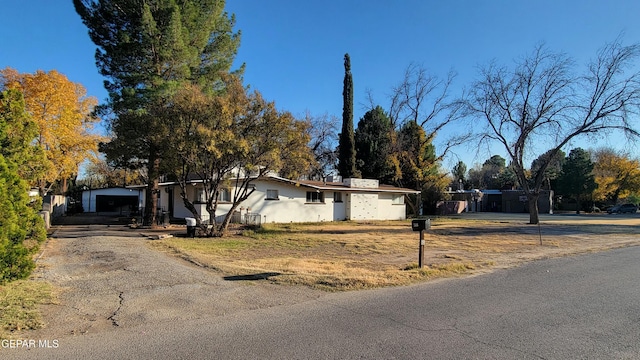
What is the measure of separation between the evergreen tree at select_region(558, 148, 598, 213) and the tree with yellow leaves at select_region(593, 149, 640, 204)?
4.42 ft

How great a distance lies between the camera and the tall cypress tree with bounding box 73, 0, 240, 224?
20.0 m

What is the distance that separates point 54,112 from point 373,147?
3110 cm

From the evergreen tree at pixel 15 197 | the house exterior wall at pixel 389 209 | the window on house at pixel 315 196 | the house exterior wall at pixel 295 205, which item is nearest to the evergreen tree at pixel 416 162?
the house exterior wall at pixel 389 209

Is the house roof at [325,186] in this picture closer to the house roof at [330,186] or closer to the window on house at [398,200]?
the house roof at [330,186]

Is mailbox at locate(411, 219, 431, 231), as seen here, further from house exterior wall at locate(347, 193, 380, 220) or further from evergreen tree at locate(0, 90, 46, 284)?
house exterior wall at locate(347, 193, 380, 220)

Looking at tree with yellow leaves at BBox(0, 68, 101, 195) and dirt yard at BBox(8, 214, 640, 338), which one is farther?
tree with yellow leaves at BBox(0, 68, 101, 195)

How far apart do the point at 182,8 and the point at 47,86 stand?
55.2 feet

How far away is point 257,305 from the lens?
6.31m

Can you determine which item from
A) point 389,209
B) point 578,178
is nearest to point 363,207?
point 389,209

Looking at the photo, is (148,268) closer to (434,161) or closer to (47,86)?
(47,86)

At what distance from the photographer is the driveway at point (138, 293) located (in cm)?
550

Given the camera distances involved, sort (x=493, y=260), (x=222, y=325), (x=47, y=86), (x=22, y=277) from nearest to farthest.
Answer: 1. (x=222, y=325)
2. (x=22, y=277)
3. (x=493, y=260)
4. (x=47, y=86)

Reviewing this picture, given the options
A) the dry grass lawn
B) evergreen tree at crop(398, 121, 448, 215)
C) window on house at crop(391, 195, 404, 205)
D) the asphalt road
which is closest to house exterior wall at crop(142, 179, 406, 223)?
window on house at crop(391, 195, 404, 205)

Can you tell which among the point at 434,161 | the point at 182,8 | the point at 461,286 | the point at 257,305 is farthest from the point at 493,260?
the point at 434,161
